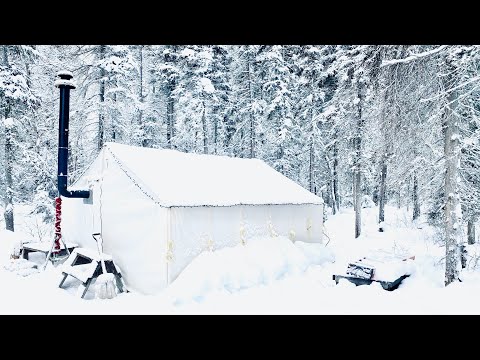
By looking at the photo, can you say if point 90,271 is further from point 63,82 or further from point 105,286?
point 63,82

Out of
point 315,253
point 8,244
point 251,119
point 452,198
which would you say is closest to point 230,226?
point 315,253

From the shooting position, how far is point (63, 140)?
32.2 feet

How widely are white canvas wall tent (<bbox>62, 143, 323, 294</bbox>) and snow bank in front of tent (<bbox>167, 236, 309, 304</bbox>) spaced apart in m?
0.28

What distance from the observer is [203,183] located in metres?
10.3

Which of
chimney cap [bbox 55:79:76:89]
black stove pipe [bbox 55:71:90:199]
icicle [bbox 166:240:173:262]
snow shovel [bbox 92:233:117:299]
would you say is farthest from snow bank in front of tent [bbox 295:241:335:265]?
chimney cap [bbox 55:79:76:89]

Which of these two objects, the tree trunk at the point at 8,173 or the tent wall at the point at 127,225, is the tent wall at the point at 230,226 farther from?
the tree trunk at the point at 8,173

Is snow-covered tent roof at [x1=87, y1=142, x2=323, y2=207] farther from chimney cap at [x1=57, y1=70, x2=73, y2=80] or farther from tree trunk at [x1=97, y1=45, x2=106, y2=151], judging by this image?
tree trunk at [x1=97, y1=45, x2=106, y2=151]

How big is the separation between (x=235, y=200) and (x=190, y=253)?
7.39ft

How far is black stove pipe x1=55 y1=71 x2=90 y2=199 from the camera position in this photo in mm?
9672

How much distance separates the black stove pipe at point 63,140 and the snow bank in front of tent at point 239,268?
4.42 meters

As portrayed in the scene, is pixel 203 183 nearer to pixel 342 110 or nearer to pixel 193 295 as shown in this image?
pixel 193 295

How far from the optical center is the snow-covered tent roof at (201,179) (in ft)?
29.0

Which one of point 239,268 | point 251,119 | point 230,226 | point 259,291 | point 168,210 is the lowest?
point 259,291

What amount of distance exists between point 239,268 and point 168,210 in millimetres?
2555
